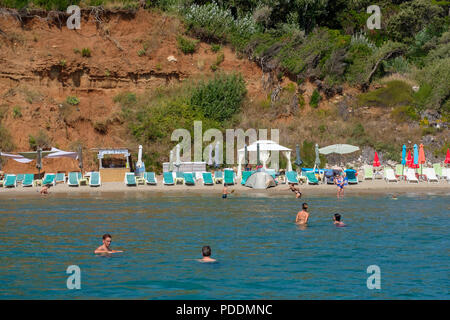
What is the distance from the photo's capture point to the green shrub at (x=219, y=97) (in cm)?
3694

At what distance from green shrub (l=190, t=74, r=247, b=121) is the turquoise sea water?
47.8 ft

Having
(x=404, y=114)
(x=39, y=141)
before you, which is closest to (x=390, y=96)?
(x=404, y=114)

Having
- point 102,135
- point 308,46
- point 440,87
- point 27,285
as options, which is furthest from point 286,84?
point 27,285

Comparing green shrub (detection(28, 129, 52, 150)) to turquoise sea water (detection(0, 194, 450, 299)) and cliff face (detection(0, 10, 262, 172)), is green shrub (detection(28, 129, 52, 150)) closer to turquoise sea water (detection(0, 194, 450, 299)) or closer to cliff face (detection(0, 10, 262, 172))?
cliff face (detection(0, 10, 262, 172))

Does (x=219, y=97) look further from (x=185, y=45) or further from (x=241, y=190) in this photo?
(x=241, y=190)

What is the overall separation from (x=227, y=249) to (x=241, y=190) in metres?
11.2

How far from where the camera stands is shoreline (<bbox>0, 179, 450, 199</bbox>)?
82.2ft

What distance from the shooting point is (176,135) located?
112ft

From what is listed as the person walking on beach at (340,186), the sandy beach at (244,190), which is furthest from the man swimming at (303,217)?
the sandy beach at (244,190)

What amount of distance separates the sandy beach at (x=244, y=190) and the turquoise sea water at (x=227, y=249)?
7.45 ft

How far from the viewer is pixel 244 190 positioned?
84.8ft

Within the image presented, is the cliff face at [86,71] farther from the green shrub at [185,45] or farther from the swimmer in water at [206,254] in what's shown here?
the swimmer in water at [206,254]

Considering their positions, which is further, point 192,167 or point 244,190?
point 192,167

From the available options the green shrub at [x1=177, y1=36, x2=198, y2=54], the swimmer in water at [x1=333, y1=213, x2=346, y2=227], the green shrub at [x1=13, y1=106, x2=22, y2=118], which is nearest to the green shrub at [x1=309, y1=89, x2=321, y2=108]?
the green shrub at [x1=177, y1=36, x2=198, y2=54]
